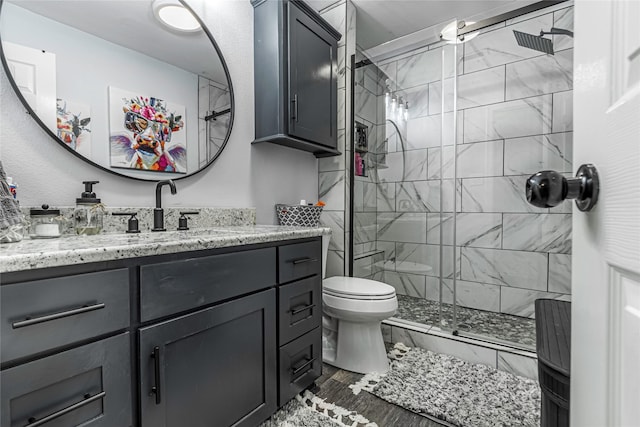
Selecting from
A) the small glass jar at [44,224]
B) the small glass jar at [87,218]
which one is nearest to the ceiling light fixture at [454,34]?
the small glass jar at [87,218]

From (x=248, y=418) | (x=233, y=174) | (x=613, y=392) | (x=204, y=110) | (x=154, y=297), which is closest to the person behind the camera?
(x=613, y=392)

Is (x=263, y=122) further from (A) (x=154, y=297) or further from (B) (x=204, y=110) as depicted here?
(A) (x=154, y=297)

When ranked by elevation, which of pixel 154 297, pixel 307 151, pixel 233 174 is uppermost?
→ pixel 307 151

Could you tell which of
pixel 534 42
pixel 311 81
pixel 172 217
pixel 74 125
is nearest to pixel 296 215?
pixel 172 217

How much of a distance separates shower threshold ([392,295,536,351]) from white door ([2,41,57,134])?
227 centimetres

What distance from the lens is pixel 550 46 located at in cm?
226

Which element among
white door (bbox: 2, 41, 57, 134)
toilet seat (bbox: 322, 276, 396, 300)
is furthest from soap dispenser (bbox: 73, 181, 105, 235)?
toilet seat (bbox: 322, 276, 396, 300)

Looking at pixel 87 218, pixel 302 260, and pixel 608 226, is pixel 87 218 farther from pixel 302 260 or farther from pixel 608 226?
pixel 608 226

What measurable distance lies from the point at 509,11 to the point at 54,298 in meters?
2.83

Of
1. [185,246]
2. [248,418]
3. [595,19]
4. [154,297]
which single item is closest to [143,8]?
[185,246]

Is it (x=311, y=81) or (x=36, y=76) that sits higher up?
(x=311, y=81)

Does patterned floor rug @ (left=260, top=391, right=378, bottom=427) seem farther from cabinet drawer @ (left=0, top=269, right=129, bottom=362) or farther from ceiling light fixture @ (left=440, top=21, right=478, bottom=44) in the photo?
ceiling light fixture @ (left=440, top=21, right=478, bottom=44)

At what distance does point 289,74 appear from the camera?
72.8 inches

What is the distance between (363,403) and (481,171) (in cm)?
198
